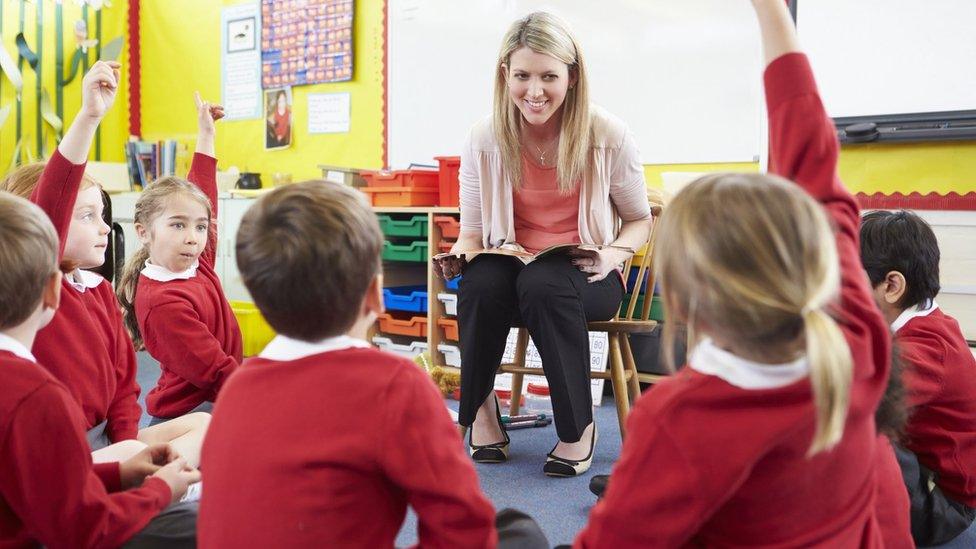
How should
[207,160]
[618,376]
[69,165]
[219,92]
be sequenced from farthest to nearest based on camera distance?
[219,92]
[618,376]
[207,160]
[69,165]

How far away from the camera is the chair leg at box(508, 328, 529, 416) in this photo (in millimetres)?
2318

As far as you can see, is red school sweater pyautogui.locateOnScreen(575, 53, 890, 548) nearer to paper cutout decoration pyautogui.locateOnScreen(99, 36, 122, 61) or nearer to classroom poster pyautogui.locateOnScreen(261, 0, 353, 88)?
classroom poster pyautogui.locateOnScreen(261, 0, 353, 88)

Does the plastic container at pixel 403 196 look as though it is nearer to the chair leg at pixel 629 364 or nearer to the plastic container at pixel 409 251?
the plastic container at pixel 409 251

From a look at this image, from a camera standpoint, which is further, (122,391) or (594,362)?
(594,362)

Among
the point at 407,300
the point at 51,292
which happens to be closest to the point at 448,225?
the point at 407,300

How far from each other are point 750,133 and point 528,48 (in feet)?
4.36

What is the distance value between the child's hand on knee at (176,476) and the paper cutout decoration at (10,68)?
373 cm

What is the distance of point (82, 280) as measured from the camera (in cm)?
147

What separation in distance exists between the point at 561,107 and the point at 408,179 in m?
1.21

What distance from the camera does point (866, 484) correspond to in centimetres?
81

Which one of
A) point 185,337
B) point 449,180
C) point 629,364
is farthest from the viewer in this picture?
point 449,180

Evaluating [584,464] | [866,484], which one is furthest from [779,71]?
[584,464]

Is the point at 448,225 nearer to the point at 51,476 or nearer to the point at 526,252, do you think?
the point at 526,252

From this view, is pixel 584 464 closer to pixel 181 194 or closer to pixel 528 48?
pixel 528 48
